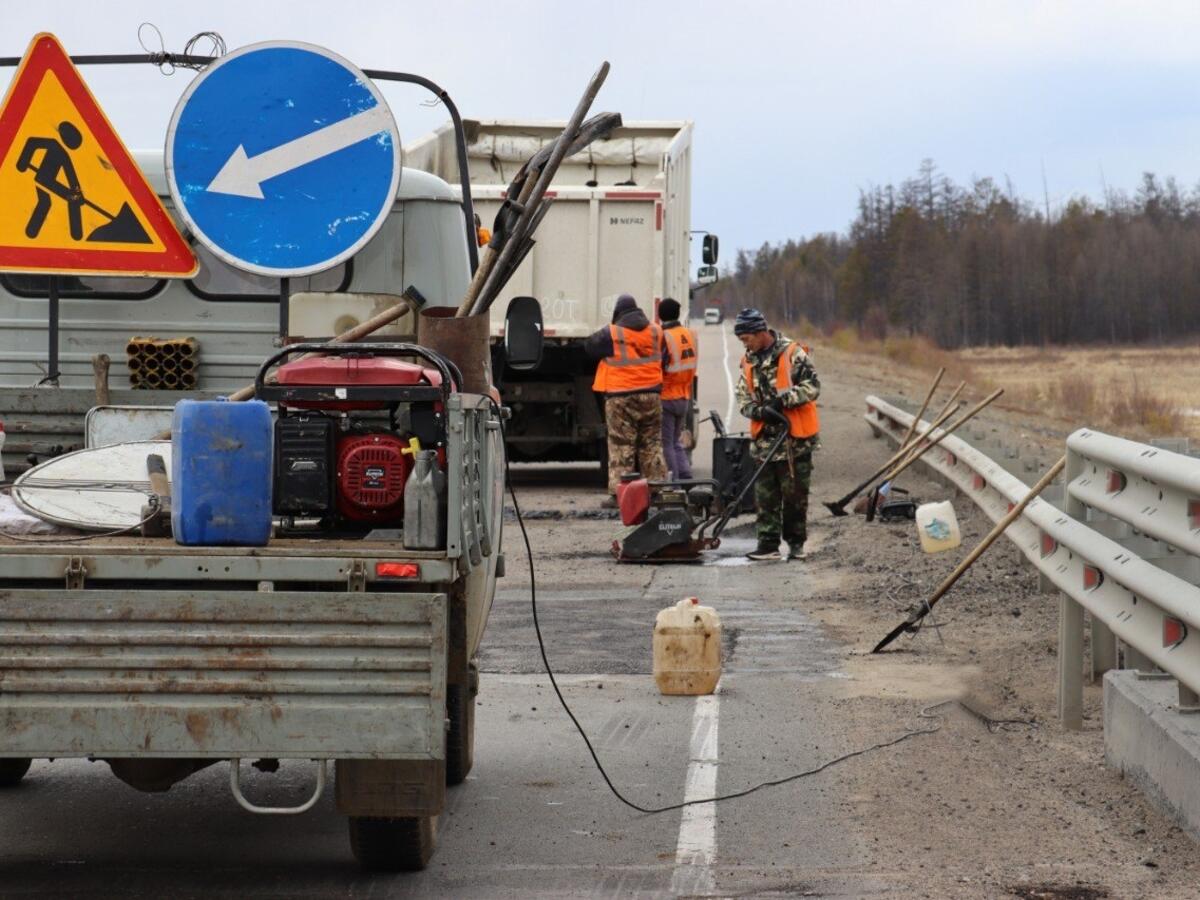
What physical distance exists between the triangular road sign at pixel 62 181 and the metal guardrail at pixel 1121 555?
10.5 ft

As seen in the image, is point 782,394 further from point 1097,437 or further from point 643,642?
point 1097,437

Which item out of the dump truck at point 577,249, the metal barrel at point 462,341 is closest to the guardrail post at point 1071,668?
the metal barrel at point 462,341

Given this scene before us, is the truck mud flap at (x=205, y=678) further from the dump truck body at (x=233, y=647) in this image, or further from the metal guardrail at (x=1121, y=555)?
the metal guardrail at (x=1121, y=555)

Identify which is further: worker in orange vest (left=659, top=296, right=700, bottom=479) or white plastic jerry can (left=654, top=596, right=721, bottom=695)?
worker in orange vest (left=659, top=296, right=700, bottom=479)

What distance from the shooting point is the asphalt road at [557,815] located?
5508 millimetres

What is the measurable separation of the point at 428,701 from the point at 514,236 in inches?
75.8

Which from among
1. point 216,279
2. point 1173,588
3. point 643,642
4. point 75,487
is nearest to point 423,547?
point 75,487

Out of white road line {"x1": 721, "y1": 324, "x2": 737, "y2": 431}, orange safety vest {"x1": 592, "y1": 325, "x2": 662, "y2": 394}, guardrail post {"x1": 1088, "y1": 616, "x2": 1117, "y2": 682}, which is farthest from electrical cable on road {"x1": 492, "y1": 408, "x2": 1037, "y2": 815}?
white road line {"x1": 721, "y1": 324, "x2": 737, "y2": 431}

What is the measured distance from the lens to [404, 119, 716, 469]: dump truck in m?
18.6

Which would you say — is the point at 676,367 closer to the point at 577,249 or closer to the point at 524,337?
the point at 577,249

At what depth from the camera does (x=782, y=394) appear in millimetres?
13312

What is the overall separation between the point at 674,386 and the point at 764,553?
4012mm

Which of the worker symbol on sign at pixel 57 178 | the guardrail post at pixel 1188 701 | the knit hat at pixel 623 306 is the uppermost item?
the worker symbol on sign at pixel 57 178

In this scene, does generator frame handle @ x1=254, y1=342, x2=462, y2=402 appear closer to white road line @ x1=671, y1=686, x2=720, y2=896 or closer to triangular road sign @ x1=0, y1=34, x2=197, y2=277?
triangular road sign @ x1=0, y1=34, x2=197, y2=277
